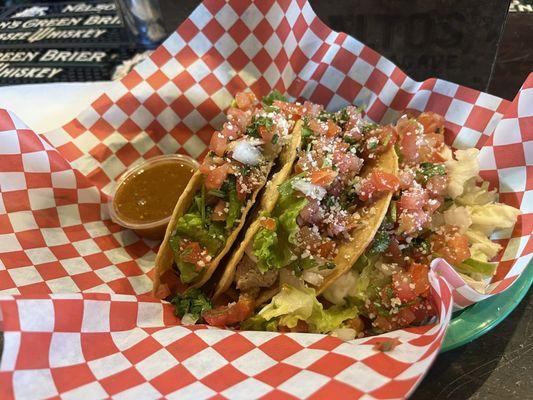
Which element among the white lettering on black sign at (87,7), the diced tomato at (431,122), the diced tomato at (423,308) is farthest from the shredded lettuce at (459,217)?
the white lettering on black sign at (87,7)

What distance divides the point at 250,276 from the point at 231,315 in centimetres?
22

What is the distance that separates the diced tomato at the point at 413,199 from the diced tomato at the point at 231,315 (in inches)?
38.2

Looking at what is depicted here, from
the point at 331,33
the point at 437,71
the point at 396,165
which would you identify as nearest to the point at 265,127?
the point at 396,165

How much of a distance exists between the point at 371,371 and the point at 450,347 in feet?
1.89

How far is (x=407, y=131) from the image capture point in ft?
8.80

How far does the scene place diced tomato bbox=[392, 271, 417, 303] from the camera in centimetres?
225

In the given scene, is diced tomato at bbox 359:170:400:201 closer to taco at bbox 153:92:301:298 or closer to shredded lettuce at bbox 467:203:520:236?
taco at bbox 153:92:301:298

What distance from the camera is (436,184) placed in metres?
2.51

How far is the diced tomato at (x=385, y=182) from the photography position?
2.35m

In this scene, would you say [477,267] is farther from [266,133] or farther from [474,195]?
[266,133]

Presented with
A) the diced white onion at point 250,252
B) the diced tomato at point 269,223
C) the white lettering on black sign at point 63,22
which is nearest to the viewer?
the diced tomato at point 269,223

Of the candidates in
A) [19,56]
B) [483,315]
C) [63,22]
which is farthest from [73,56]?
[483,315]

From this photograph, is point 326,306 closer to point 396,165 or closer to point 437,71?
point 396,165

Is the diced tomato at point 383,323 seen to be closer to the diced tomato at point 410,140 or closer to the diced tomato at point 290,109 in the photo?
the diced tomato at point 410,140
